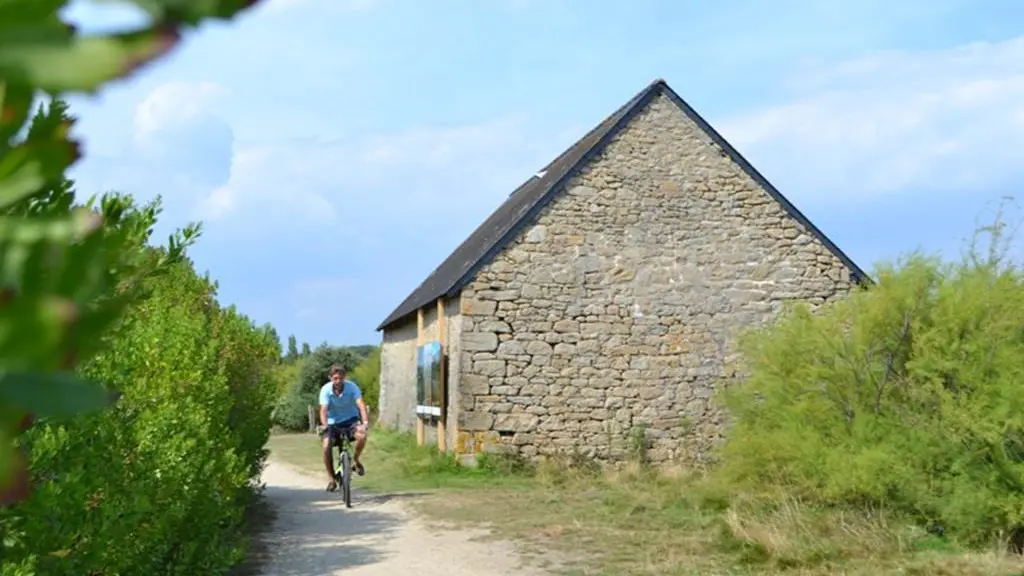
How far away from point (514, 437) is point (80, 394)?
45.8 feet

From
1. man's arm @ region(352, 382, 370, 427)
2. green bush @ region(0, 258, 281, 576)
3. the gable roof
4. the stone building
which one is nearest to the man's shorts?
man's arm @ region(352, 382, 370, 427)

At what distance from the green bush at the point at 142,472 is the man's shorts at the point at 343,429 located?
223 cm

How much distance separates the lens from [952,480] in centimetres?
816

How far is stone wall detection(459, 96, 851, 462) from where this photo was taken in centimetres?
1440

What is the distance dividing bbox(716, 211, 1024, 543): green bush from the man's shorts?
4219 millimetres

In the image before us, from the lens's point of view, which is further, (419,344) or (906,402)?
(419,344)

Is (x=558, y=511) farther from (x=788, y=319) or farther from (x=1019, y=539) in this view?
(x=1019, y=539)

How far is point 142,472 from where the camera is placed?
17.0ft

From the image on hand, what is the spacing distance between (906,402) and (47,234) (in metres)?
9.19

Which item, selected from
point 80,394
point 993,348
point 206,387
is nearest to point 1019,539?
point 993,348

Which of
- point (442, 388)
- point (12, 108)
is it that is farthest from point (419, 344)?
point (12, 108)

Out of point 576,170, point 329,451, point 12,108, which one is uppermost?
point 576,170

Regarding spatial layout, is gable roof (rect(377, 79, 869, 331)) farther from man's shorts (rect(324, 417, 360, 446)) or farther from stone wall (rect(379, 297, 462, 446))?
man's shorts (rect(324, 417, 360, 446))

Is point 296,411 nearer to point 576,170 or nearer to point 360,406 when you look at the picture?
point 576,170
